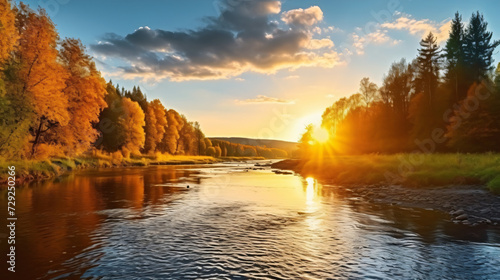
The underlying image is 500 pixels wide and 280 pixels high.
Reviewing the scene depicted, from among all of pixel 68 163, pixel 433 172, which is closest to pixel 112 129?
pixel 68 163

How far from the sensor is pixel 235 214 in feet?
51.0

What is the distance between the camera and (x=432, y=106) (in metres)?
52.7

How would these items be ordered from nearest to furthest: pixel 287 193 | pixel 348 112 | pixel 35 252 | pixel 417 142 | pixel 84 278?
pixel 84 278, pixel 35 252, pixel 287 193, pixel 417 142, pixel 348 112

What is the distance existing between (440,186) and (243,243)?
59.5 feet

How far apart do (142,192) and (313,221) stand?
15.1 m

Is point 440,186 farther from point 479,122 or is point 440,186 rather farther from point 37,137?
point 37,137

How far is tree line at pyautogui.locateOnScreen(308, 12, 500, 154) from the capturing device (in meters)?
40.0

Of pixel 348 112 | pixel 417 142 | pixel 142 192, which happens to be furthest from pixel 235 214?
pixel 348 112

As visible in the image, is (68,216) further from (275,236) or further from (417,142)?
(417,142)

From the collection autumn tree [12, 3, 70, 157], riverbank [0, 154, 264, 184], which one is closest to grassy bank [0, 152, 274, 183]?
riverbank [0, 154, 264, 184]

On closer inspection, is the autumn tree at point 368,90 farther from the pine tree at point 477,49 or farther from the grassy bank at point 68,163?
the grassy bank at point 68,163

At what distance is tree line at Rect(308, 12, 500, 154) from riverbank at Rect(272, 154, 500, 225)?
15681 mm

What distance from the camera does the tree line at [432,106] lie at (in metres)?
40.0

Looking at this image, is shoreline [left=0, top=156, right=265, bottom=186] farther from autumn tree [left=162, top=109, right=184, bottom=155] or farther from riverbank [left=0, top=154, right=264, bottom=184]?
autumn tree [left=162, top=109, right=184, bottom=155]
